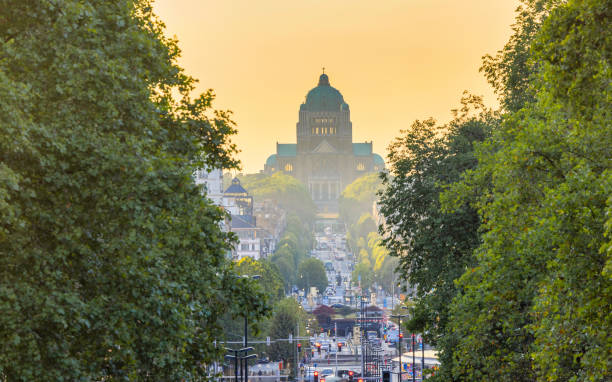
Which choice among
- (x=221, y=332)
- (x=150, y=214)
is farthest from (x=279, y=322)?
(x=150, y=214)

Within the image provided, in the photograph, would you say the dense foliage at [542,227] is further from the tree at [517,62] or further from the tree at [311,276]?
the tree at [311,276]

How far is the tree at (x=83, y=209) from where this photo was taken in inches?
532

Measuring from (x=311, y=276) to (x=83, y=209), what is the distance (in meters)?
124

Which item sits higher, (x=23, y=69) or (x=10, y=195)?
(x=23, y=69)

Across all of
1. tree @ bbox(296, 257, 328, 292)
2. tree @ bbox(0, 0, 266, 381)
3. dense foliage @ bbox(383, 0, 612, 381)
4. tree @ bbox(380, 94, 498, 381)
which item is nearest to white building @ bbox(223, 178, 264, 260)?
tree @ bbox(296, 257, 328, 292)

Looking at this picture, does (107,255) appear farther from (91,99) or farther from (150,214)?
(91,99)

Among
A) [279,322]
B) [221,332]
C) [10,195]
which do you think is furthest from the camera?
[279,322]

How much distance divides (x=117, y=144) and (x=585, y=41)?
7.59m

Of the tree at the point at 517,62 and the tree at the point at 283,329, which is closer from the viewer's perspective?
the tree at the point at 517,62

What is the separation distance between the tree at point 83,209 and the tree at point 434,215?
538 inches

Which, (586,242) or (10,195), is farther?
(586,242)

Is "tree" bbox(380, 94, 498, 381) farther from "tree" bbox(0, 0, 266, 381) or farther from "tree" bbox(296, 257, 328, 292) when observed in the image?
"tree" bbox(296, 257, 328, 292)

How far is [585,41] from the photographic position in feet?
47.1

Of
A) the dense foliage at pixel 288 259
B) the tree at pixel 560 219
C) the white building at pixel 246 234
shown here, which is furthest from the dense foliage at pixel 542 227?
the white building at pixel 246 234
